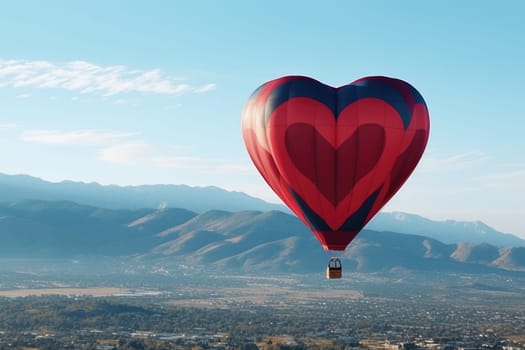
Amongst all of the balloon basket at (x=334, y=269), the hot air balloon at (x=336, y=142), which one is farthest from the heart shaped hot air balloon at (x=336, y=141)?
the balloon basket at (x=334, y=269)

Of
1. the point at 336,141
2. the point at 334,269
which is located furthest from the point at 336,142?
the point at 334,269

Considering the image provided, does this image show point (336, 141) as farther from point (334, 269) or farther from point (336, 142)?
point (334, 269)

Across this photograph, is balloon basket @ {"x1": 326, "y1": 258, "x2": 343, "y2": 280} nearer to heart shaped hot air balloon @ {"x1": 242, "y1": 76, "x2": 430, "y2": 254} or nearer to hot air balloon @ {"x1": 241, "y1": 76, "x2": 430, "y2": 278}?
hot air balloon @ {"x1": 241, "y1": 76, "x2": 430, "y2": 278}

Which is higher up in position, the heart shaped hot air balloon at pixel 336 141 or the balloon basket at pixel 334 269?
the heart shaped hot air balloon at pixel 336 141

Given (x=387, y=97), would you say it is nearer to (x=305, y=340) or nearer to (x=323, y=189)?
(x=323, y=189)

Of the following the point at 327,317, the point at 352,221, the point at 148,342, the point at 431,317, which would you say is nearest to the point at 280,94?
the point at 352,221

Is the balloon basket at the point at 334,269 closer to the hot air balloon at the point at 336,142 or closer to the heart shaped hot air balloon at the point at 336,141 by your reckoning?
the hot air balloon at the point at 336,142
